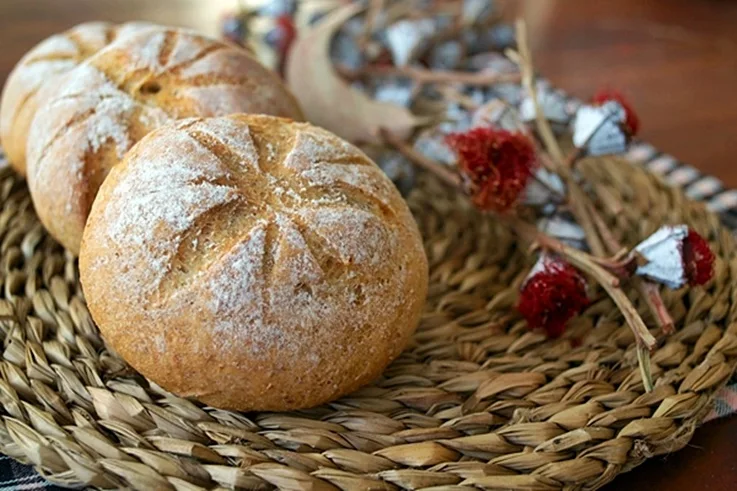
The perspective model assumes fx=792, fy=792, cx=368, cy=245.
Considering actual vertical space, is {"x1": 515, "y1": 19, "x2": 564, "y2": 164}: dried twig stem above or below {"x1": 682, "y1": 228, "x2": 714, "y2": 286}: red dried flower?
above

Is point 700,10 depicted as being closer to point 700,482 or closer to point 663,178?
point 663,178

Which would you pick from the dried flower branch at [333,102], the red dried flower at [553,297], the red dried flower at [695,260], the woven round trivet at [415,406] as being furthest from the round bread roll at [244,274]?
the dried flower branch at [333,102]

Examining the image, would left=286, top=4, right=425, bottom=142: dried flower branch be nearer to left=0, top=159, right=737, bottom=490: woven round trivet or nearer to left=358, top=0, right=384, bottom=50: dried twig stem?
left=358, top=0, right=384, bottom=50: dried twig stem

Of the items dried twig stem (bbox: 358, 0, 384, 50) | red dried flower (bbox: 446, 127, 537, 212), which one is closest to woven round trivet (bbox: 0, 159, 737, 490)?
red dried flower (bbox: 446, 127, 537, 212)

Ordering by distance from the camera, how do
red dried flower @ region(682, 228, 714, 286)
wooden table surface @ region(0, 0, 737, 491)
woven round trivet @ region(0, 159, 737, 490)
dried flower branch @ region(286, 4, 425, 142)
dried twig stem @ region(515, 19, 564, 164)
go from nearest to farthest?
woven round trivet @ region(0, 159, 737, 490)
red dried flower @ region(682, 228, 714, 286)
dried twig stem @ region(515, 19, 564, 164)
dried flower branch @ region(286, 4, 425, 142)
wooden table surface @ region(0, 0, 737, 491)

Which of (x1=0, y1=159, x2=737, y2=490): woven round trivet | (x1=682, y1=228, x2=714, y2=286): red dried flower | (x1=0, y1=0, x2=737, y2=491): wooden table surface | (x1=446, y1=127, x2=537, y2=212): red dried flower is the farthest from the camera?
(x1=0, y1=0, x2=737, y2=491): wooden table surface

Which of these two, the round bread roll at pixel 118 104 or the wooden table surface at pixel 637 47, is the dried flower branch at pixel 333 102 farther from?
the wooden table surface at pixel 637 47

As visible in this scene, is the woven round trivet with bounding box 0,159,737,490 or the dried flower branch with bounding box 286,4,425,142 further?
the dried flower branch with bounding box 286,4,425,142

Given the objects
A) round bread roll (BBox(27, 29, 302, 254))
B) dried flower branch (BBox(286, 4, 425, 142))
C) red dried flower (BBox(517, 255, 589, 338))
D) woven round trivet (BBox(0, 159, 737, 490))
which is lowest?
woven round trivet (BBox(0, 159, 737, 490))
